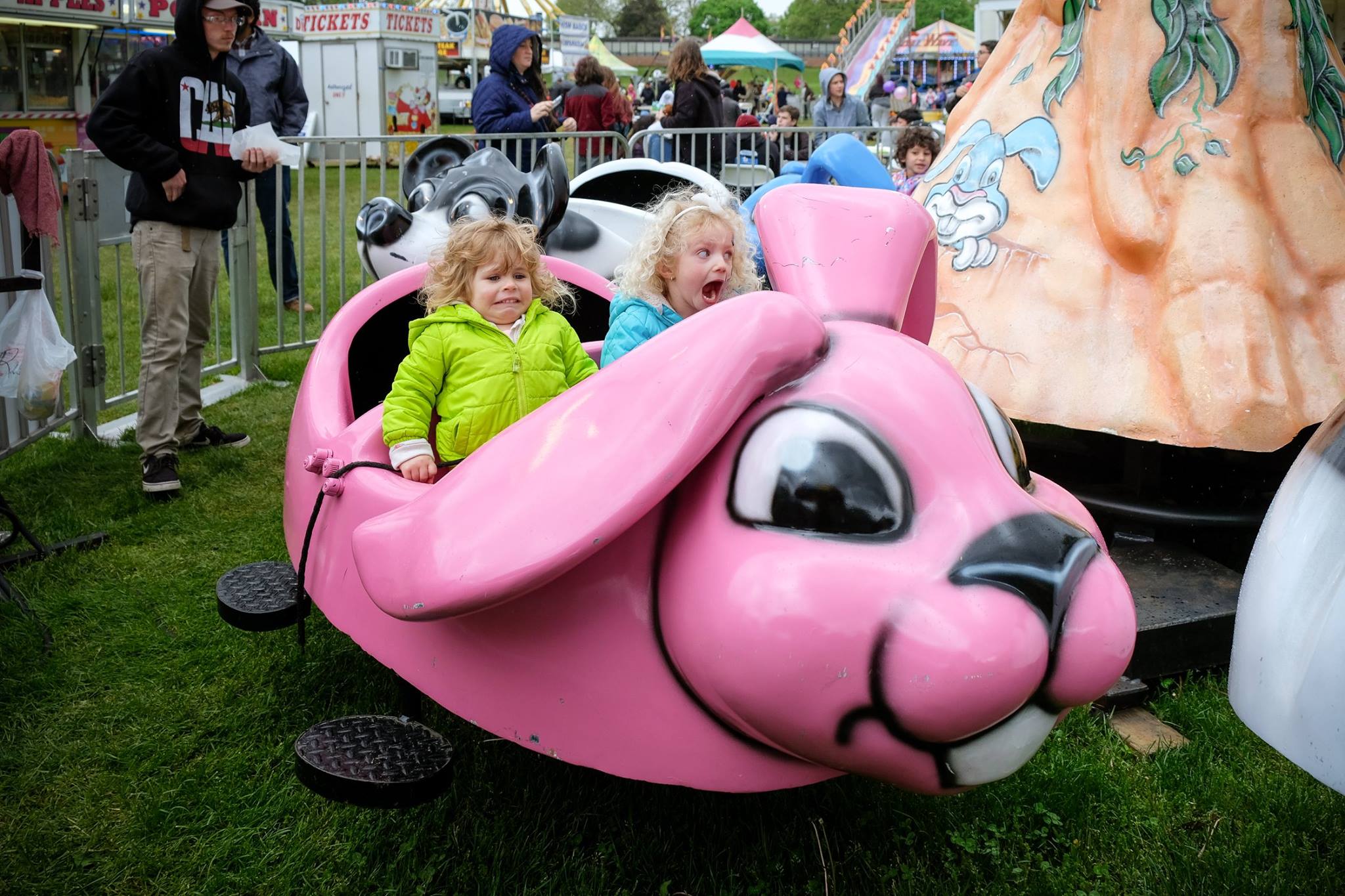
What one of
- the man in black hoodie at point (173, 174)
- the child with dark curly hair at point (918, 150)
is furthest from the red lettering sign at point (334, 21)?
the man in black hoodie at point (173, 174)

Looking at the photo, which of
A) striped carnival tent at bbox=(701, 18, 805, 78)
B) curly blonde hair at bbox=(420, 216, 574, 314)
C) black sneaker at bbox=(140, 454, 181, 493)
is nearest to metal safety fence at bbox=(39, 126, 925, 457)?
black sneaker at bbox=(140, 454, 181, 493)

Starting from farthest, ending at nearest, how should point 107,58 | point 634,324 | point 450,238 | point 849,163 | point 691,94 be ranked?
point 107,58
point 691,94
point 849,163
point 450,238
point 634,324

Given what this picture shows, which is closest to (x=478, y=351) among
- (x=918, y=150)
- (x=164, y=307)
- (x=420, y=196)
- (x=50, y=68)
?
(x=420, y=196)

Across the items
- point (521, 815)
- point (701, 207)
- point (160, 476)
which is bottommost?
point (521, 815)

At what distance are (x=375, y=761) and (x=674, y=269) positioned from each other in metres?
1.06

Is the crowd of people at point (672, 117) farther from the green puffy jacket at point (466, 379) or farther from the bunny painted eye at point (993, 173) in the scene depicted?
the green puffy jacket at point (466, 379)

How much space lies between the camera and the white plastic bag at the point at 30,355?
3.44 metres

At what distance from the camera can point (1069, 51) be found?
3480mm

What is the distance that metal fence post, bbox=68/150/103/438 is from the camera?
4520 mm

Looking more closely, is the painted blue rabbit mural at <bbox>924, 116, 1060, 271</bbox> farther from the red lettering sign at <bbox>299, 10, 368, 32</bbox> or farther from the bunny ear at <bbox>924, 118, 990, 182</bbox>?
the red lettering sign at <bbox>299, 10, 368, 32</bbox>

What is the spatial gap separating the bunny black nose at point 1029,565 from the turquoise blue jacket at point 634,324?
0.96m

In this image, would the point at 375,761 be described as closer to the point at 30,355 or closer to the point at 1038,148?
the point at 30,355

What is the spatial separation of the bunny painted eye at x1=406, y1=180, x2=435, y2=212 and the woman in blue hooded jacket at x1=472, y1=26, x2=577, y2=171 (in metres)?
2.66

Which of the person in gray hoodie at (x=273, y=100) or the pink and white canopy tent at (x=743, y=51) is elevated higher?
the pink and white canopy tent at (x=743, y=51)
